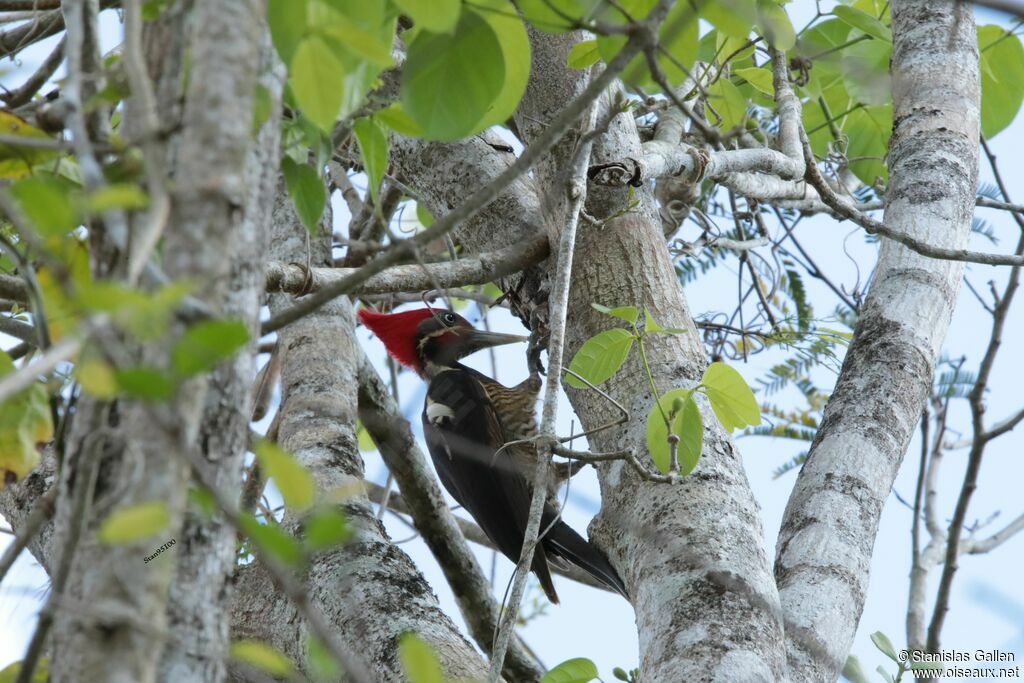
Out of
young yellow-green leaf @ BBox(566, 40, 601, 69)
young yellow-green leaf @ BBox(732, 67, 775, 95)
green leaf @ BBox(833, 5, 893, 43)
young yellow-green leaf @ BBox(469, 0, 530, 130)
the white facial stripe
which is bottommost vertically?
young yellow-green leaf @ BBox(469, 0, 530, 130)

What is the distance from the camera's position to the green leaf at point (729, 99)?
8.41ft

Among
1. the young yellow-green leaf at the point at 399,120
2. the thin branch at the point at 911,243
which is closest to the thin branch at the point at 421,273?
the young yellow-green leaf at the point at 399,120

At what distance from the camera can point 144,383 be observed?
0.62m

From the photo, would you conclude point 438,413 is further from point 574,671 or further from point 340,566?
point 574,671

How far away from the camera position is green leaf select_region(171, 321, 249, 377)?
66 cm

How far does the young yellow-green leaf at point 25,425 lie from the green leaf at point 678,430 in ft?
2.81

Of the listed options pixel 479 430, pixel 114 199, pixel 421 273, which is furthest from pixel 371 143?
pixel 479 430

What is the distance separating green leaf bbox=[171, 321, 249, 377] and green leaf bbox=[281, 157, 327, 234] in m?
0.66

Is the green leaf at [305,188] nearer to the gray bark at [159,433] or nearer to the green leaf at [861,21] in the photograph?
the gray bark at [159,433]

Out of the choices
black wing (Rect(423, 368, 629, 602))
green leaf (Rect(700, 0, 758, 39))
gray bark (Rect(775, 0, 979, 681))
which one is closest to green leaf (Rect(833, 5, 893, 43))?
gray bark (Rect(775, 0, 979, 681))

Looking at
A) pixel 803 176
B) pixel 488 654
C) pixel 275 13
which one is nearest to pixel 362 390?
pixel 488 654

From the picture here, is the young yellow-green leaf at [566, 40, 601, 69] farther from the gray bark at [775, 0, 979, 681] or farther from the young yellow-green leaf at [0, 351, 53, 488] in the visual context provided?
the young yellow-green leaf at [0, 351, 53, 488]

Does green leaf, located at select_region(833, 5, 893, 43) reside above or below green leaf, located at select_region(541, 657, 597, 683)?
above

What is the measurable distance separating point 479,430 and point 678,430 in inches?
91.1
